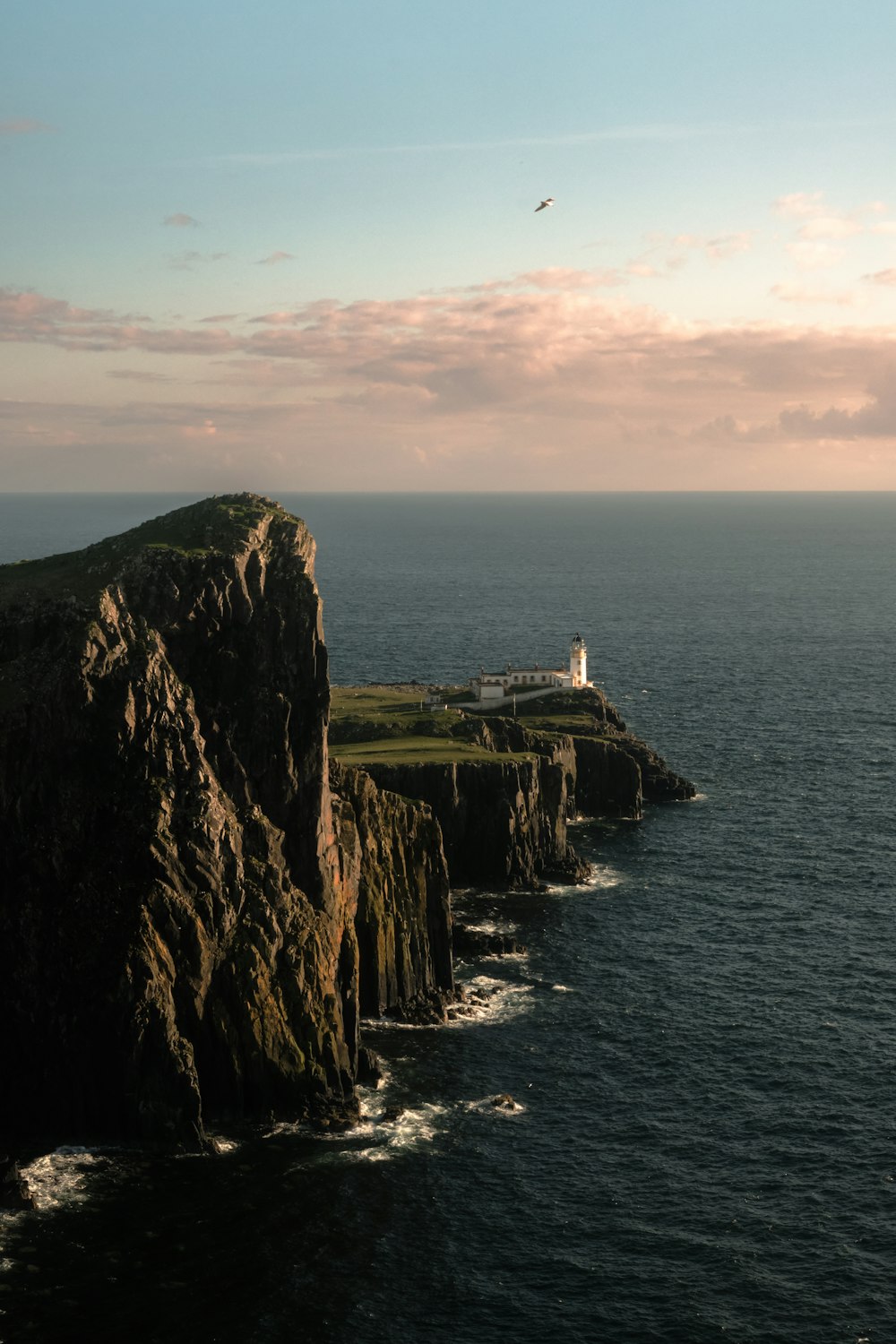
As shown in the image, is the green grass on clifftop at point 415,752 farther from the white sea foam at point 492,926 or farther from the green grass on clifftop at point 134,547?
the green grass on clifftop at point 134,547

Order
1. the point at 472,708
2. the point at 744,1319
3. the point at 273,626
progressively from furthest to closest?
the point at 472,708
the point at 273,626
the point at 744,1319

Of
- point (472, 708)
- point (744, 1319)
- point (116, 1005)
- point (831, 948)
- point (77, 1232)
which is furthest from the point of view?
point (472, 708)

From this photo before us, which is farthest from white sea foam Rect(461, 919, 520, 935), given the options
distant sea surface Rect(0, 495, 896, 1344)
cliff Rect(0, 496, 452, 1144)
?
cliff Rect(0, 496, 452, 1144)

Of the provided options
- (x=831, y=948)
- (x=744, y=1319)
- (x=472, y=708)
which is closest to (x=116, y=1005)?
(x=744, y=1319)

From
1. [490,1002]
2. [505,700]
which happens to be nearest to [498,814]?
[490,1002]

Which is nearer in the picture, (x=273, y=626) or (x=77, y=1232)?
(x=77, y=1232)

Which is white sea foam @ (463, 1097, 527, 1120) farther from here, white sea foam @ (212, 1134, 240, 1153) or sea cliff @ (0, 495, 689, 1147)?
white sea foam @ (212, 1134, 240, 1153)

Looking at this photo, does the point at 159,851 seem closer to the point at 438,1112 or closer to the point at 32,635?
the point at 32,635
